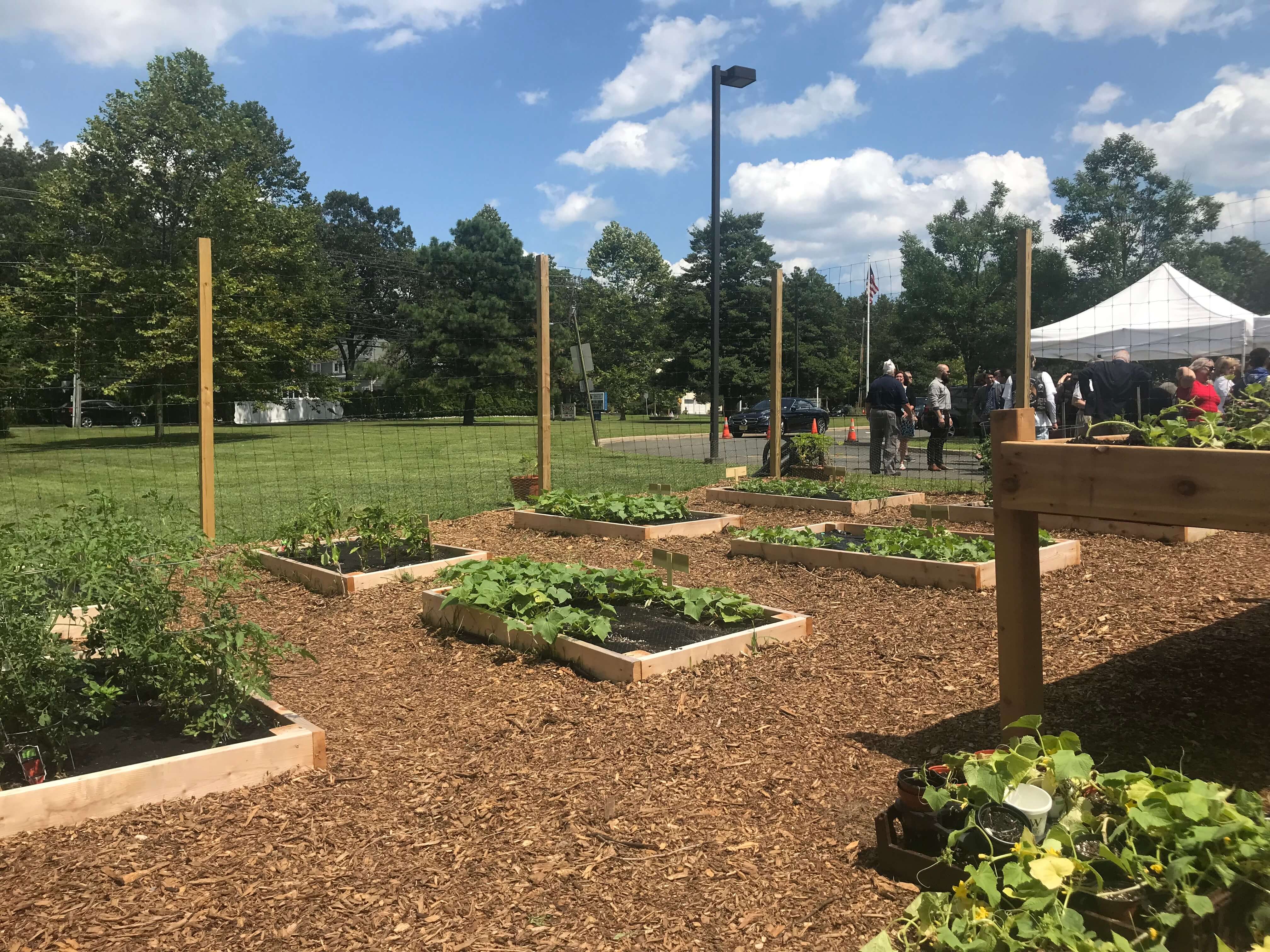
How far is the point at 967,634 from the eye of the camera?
4602 mm

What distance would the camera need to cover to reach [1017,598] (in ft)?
9.31

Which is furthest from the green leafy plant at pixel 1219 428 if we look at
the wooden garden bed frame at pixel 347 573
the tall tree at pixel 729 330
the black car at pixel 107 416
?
the black car at pixel 107 416

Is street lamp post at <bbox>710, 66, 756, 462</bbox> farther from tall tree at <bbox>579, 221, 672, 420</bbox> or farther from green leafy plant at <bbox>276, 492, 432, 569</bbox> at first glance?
tall tree at <bbox>579, 221, 672, 420</bbox>

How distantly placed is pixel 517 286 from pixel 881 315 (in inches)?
1663

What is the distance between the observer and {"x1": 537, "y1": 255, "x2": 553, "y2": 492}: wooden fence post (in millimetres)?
9031

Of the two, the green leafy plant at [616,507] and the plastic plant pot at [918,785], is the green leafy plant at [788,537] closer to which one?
the green leafy plant at [616,507]

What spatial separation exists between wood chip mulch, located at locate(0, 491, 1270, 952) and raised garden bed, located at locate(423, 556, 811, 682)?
0.37 feet

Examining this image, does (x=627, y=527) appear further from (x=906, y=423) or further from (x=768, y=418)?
(x=768, y=418)

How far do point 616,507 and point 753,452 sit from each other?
13632mm

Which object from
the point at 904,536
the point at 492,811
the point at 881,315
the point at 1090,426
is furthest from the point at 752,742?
the point at 881,315

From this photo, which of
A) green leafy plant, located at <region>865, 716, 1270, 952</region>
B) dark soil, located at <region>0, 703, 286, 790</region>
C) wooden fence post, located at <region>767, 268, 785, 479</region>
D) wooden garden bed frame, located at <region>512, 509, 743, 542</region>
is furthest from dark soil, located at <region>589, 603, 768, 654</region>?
wooden fence post, located at <region>767, 268, 785, 479</region>

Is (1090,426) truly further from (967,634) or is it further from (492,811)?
→ (492,811)

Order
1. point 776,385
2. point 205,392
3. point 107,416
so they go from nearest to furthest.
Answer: point 205,392, point 776,385, point 107,416

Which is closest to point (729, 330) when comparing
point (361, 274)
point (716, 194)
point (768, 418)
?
point (768, 418)
